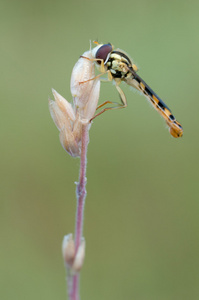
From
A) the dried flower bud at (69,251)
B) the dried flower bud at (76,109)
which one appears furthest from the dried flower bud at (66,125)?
the dried flower bud at (69,251)

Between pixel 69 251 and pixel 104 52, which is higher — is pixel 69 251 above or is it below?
below

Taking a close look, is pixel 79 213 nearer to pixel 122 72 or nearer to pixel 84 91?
pixel 84 91

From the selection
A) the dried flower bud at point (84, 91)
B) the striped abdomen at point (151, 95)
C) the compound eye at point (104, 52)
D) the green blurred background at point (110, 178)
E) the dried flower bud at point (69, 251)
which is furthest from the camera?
the green blurred background at point (110, 178)

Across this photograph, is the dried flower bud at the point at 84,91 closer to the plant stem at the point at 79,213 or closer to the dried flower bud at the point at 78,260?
the plant stem at the point at 79,213

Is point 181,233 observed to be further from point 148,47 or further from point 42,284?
point 148,47

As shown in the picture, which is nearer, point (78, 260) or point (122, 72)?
point (78, 260)

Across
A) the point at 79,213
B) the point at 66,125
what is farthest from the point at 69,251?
the point at 66,125

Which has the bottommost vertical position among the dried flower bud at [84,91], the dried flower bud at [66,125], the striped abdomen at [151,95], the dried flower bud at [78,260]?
the dried flower bud at [78,260]
